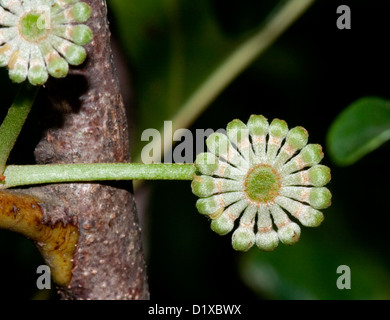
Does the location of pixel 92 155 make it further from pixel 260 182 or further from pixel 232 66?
pixel 232 66

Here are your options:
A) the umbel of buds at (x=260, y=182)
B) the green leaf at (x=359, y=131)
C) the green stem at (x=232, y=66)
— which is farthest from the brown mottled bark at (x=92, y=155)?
the green stem at (x=232, y=66)

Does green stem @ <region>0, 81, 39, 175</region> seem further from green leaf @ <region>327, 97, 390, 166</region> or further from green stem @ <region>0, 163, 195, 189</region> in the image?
green leaf @ <region>327, 97, 390, 166</region>

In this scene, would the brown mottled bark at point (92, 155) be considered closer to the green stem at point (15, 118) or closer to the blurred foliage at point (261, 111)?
the green stem at point (15, 118)

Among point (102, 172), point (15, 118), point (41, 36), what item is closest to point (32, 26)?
point (41, 36)

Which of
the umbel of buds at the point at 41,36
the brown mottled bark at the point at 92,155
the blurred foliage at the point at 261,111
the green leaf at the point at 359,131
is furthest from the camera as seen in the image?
the blurred foliage at the point at 261,111

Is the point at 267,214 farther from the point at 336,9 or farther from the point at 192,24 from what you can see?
the point at 336,9
